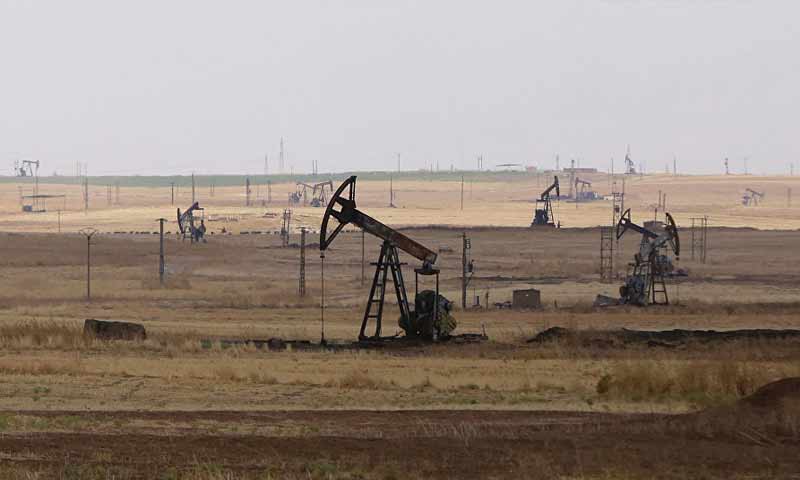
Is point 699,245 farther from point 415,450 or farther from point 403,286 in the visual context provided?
point 415,450

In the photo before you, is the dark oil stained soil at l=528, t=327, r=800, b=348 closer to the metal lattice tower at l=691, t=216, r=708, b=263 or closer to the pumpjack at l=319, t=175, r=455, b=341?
the pumpjack at l=319, t=175, r=455, b=341

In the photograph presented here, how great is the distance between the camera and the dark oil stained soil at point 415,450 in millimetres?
17734

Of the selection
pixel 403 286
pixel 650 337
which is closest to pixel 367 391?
pixel 403 286

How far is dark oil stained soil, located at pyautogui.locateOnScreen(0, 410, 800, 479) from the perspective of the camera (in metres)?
17.7

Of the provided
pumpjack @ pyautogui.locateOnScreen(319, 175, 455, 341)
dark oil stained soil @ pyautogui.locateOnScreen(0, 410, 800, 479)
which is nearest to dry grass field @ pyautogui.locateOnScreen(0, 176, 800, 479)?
dark oil stained soil @ pyautogui.locateOnScreen(0, 410, 800, 479)

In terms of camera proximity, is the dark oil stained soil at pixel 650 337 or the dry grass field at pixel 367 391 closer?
the dry grass field at pixel 367 391

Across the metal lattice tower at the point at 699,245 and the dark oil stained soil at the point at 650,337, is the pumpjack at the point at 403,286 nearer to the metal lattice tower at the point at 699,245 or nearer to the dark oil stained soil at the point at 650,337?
the dark oil stained soil at the point at 650,337

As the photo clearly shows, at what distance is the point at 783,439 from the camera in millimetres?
20359

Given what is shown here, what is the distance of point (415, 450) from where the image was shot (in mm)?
19578

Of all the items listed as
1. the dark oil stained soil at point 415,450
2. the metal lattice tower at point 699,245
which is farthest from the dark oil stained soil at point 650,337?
the metal lattice tower at point 699,245

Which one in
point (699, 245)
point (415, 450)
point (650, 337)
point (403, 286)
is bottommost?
point (699, 245)

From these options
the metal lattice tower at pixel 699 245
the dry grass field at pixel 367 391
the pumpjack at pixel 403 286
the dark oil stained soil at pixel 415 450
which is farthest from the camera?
the metal lattice tower at pixel 699 245

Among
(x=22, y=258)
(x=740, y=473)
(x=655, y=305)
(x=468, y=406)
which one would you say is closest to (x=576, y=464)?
(x=740, y=473)

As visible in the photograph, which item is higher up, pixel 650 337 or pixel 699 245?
pixel 650 337
